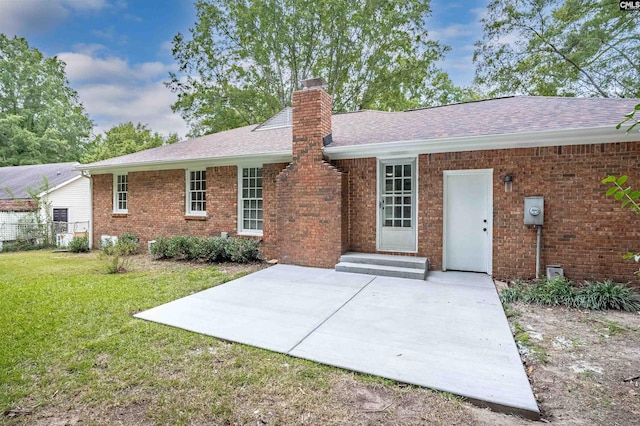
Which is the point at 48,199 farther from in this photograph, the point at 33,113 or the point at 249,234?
the point at 33,113

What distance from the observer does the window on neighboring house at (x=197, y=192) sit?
33.4ft

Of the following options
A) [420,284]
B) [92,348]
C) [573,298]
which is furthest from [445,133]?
[92,348]

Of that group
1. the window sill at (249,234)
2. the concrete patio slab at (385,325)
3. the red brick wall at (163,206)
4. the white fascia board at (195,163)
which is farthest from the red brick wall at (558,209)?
the red brick wall at (163,206)

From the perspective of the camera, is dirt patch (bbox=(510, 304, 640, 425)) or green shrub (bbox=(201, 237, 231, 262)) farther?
green shrub (bbox=(201, 237, 231, 262))

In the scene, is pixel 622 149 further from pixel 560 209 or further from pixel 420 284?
pixel 420 284

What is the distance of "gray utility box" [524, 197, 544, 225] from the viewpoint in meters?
6.12

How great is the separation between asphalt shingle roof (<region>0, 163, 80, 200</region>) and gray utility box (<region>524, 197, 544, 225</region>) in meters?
21.7

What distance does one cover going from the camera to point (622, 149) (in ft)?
19.0

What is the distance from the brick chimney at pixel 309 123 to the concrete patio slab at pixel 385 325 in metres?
3.12

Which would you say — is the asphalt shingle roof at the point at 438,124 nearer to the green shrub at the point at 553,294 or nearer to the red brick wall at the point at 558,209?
the red brick wall at the point at 558,209

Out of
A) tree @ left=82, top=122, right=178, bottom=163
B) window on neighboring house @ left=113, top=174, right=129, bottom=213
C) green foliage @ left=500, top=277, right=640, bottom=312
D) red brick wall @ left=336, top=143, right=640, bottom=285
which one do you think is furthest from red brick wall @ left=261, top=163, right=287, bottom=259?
tree @ left=82, top=122, right=178, bottom=163

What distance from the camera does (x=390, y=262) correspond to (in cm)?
713

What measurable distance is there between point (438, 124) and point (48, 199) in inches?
802

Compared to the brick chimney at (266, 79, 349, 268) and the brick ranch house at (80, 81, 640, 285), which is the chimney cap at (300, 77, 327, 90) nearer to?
the brick chimney at (266, 79, 349, 268)
